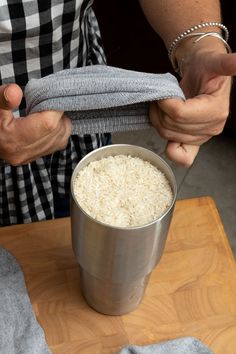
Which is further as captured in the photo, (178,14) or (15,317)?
(178,14)

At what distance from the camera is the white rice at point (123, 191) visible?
532 millimetres

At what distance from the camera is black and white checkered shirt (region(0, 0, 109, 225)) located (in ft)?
2.17

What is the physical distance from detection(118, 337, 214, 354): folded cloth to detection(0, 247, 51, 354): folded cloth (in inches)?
3.5

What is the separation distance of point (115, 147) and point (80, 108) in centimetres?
6

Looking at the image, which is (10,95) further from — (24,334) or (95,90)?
(24,334)

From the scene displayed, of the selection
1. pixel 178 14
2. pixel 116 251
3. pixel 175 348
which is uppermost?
pixel 178 14

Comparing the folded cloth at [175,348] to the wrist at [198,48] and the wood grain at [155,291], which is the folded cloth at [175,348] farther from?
the wrist at [198,48]

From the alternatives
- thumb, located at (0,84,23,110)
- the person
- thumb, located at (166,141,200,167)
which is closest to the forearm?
the person

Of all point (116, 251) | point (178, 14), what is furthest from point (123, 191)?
point (178, 14)

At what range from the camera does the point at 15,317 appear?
62 centimetres

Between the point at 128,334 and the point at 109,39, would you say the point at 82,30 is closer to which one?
the point at 128,334

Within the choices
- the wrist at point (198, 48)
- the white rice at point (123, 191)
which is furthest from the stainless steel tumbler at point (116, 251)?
the wrist at point (198, 48)

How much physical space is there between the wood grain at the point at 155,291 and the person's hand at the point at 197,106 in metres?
0.11

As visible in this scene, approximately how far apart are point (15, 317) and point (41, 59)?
311 mm
